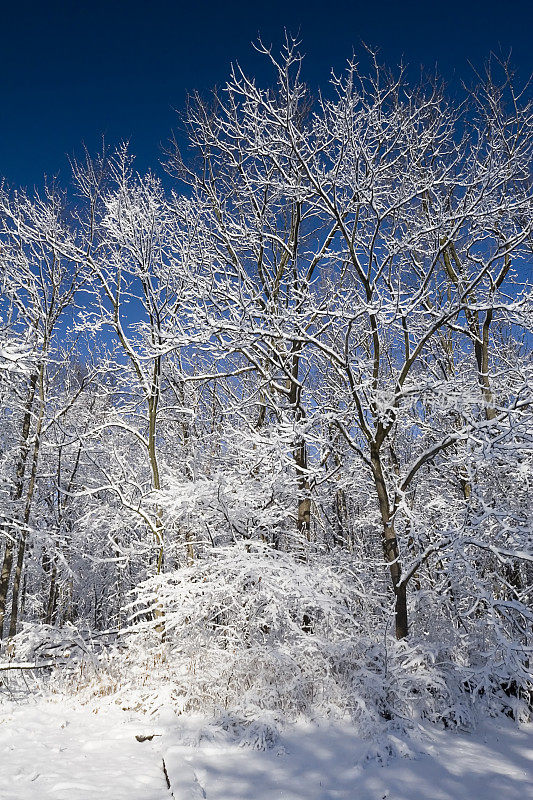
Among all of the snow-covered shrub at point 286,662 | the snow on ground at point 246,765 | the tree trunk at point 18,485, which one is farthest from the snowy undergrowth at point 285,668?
the tree trunk at point 18,485

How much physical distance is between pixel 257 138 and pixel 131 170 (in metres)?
3.44

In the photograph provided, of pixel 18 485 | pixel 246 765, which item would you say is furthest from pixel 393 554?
pixel 18 485

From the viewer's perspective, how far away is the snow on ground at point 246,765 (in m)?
3.94

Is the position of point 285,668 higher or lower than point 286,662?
lower

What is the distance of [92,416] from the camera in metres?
13.9

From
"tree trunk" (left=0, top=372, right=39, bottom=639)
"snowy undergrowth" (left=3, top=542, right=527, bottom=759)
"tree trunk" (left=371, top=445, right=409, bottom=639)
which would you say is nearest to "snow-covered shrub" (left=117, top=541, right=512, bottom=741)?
"snowy undergrowth" (left=3, top=542, right=527, bottom=759)

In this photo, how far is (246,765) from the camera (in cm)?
456

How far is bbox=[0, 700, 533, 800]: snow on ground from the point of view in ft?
12.9

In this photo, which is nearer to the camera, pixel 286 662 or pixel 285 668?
pixel 286 662

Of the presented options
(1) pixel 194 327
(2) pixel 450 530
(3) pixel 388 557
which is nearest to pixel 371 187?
(1) pixel 194 327

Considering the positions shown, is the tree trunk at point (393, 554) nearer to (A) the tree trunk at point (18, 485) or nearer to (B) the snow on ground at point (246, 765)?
(B) the snow on ground at point (246, 765)

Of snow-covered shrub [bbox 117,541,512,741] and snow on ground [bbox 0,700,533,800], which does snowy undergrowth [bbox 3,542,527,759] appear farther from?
snow on ground [bbox 0,700,533,800]

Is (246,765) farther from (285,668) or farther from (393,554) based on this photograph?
(393,554)

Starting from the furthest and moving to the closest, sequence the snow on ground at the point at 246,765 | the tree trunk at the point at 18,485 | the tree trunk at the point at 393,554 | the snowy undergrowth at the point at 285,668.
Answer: the tree trunk at the point at 18,485, the tree trunk at the point at 393,554, the snowy undergrowth at the point at 285,668, the snow on ground at the point at 246,765
